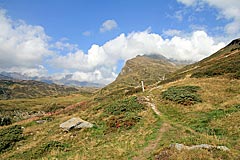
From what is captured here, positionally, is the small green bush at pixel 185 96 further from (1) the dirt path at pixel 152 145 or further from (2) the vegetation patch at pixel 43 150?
(2) the vegetation patch at pixel 43 150

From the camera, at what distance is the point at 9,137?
27.1 meters

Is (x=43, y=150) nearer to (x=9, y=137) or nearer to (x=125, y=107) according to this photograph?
(x=9, y=137)

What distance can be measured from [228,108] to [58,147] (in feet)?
54.8

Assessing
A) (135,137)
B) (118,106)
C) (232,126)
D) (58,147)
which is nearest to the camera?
(232,126)

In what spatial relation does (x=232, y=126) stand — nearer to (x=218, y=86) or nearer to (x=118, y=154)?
(x=118, y=154)

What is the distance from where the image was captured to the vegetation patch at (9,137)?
25.5 m

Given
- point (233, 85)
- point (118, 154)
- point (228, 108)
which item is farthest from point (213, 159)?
point (233, 85)

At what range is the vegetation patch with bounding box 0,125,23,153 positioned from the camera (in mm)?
25531

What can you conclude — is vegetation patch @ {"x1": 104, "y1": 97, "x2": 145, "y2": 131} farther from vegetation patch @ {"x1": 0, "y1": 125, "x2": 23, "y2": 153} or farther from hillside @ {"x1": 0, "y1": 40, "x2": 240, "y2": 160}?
vegetation patch @ {"x1": 0, "y1": 125, "x2": 23, "y2": 153}

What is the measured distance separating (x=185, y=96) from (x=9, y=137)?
2168cm

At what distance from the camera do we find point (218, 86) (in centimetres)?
3250

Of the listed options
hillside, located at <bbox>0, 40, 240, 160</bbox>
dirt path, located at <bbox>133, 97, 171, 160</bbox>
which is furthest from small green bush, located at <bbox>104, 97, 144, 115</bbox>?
dirt path, located at <bbox>133, 97, 171, 160</bbox>

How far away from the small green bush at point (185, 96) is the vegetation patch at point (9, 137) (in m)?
19.3

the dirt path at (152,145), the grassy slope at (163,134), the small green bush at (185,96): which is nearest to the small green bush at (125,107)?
the grassy slope at (163,134)
